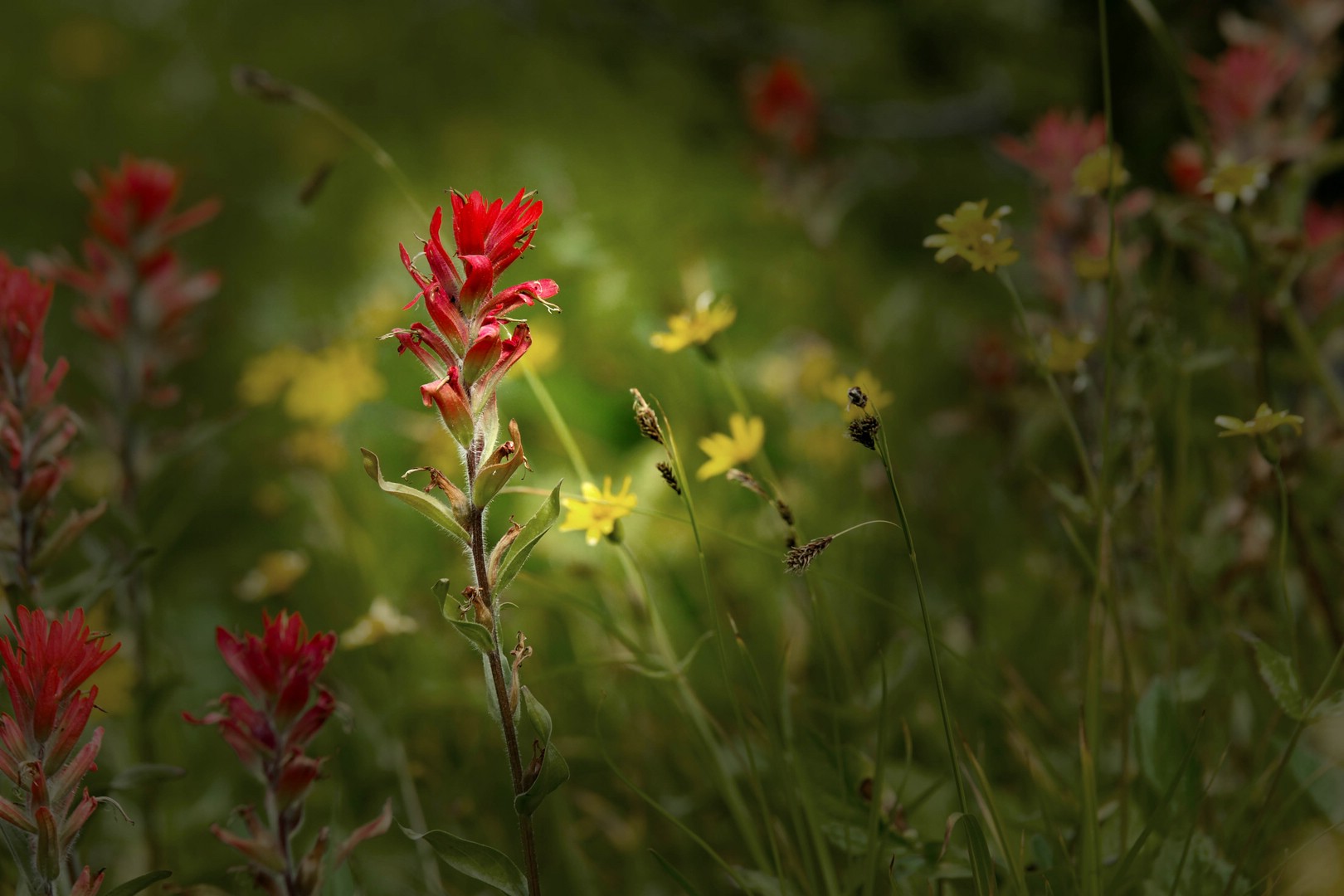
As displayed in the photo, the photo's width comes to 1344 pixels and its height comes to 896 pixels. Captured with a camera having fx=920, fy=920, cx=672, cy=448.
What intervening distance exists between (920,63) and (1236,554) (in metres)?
1.95

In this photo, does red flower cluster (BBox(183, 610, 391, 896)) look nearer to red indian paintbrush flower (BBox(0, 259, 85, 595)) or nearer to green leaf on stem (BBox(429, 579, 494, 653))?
green leaf on stem (BBox(429, 579, 494, 653))

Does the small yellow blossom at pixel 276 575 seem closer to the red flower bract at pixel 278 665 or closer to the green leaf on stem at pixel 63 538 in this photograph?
the green leaf on stem at pixel 63 538

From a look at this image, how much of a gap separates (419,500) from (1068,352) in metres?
Result: 0.58

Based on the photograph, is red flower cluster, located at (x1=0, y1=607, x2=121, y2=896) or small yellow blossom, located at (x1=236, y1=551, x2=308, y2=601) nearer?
→ red flower cluster, located at (x1=0, y1=607, x2=121, y2=896)

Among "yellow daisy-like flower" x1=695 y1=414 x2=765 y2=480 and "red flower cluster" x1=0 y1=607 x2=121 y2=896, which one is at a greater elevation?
"yellow daisy-like flower" x1=695 y1=414 x2=765 y2=480

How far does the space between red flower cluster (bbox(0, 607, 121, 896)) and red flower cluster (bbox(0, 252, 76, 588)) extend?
0.67ft

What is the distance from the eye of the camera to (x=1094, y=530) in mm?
1070

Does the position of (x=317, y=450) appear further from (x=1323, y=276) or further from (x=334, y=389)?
(x=1323, y=276)

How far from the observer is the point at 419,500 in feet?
1.86

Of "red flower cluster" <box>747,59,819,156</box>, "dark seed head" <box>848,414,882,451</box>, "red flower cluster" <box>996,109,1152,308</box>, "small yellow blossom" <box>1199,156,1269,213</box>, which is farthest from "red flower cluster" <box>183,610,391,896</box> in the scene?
"red flower cluster" <box>747,59,819,156</box>

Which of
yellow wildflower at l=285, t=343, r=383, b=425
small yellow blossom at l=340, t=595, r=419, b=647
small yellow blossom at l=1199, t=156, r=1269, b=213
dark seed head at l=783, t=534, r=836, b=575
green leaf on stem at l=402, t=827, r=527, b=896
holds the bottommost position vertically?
yellow wildflower at l=285, t=343, r=383, b=425

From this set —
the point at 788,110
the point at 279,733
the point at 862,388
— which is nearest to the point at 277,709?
the point at 279,733

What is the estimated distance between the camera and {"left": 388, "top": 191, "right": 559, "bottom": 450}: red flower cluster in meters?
0.57

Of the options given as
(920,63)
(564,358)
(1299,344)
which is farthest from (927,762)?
(920,63)
